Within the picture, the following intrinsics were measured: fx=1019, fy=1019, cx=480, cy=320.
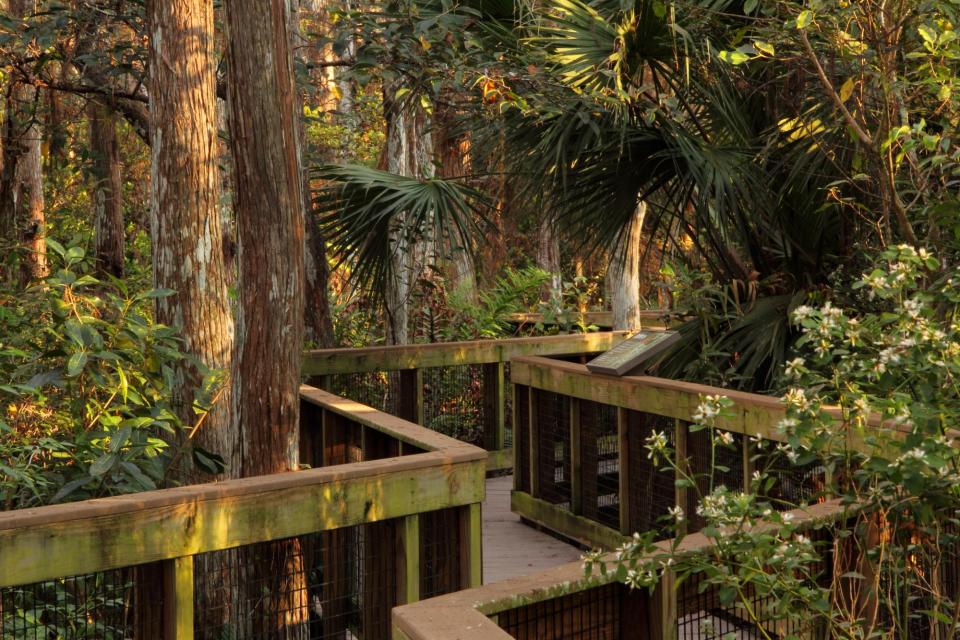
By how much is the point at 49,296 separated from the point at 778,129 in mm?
3771

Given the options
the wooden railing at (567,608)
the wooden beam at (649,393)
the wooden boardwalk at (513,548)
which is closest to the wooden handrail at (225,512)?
the wooden railing at (567,608)

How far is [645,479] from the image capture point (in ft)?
17.5

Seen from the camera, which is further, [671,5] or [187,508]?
[671,5]

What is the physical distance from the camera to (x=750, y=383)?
5.40 meters

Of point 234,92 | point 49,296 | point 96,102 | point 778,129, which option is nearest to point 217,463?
point 49,296

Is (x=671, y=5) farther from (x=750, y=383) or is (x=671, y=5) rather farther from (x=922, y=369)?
(x=922, y=369)

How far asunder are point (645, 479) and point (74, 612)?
2.99 meters

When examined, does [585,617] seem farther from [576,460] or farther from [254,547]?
[576,460]

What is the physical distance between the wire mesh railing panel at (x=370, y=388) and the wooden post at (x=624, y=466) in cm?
196

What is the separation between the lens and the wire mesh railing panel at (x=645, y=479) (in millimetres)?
5211

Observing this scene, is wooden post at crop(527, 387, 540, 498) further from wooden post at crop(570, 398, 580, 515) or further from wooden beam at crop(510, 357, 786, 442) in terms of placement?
wooden post at crop(570, 398, 580, 515)

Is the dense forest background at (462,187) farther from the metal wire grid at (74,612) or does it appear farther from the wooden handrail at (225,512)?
the wooden handrail at (225,512)

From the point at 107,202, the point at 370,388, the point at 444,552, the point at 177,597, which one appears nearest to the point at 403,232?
the point at 370,388

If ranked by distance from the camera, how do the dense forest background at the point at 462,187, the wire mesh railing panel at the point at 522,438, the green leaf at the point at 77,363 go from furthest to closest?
the wire mesh railing panel at the point at 522,438
the dense forest background at the point at 462,187
the green leaf at the point at 77,363
